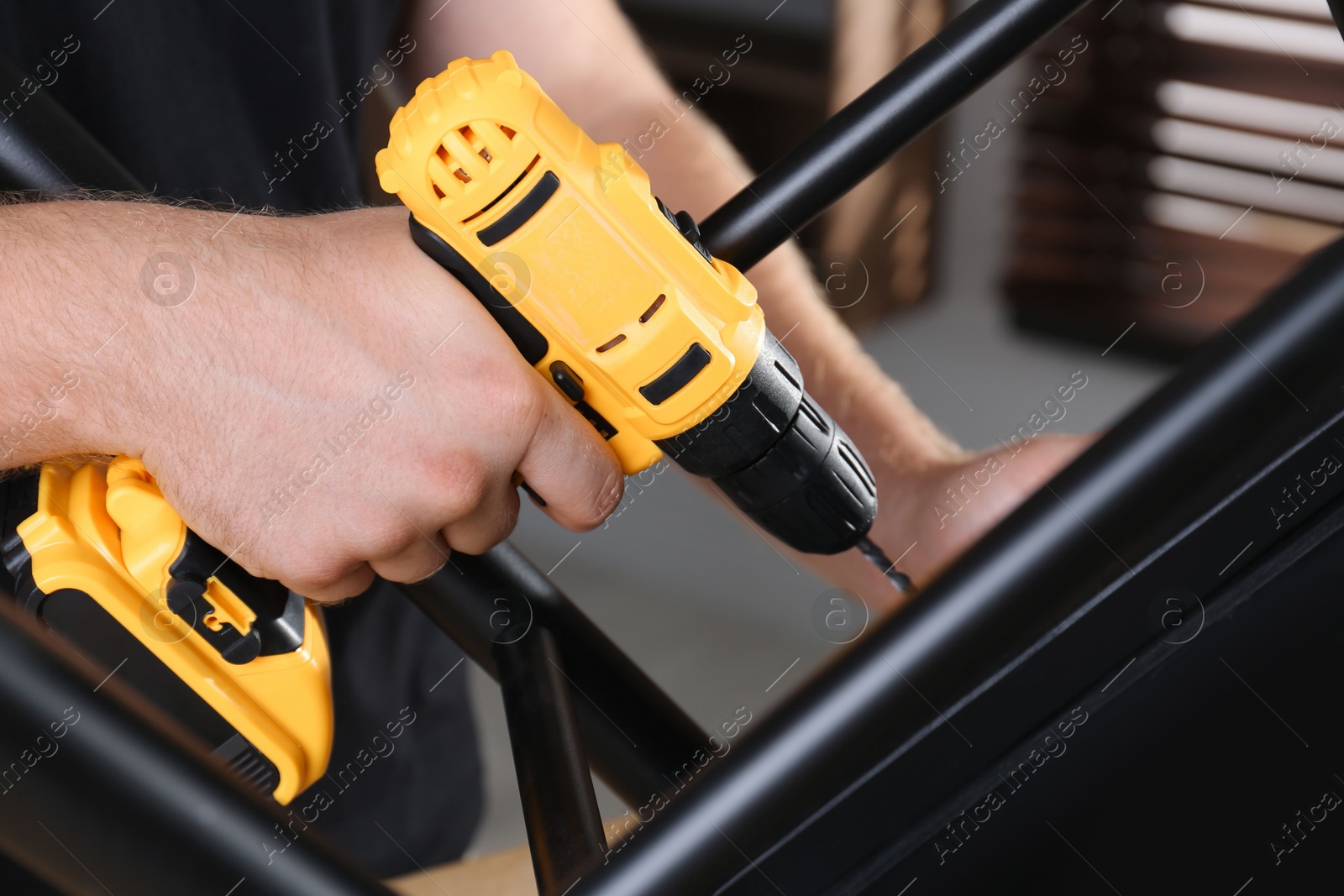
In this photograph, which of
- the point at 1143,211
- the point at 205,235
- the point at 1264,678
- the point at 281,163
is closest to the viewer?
the point at 1264,678

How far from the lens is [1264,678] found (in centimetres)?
35

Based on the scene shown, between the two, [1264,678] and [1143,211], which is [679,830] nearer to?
[1264,678]

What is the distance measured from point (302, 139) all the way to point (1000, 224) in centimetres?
247

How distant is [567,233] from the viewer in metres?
0.53

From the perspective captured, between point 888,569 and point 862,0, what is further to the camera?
point 862,0

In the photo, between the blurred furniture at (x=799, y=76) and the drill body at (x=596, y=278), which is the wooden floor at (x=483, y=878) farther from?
the blurred furniture at (x=799, y=76)

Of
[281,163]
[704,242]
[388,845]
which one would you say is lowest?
[388,845]

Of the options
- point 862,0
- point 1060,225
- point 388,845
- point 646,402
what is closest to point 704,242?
point 646,402

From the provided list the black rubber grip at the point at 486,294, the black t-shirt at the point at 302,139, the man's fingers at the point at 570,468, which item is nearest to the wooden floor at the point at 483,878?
the black t-shirt at the point at 302,139

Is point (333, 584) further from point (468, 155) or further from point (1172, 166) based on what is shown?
point (1172, 166)

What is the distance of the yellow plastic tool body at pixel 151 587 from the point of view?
1.91 ft

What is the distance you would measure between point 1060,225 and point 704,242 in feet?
8.55

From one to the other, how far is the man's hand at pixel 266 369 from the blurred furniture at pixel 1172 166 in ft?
7.97

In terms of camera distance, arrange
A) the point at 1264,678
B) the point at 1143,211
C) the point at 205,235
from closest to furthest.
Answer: the point at 1264,678 → the point at 205,235 → the point at 1143,211
